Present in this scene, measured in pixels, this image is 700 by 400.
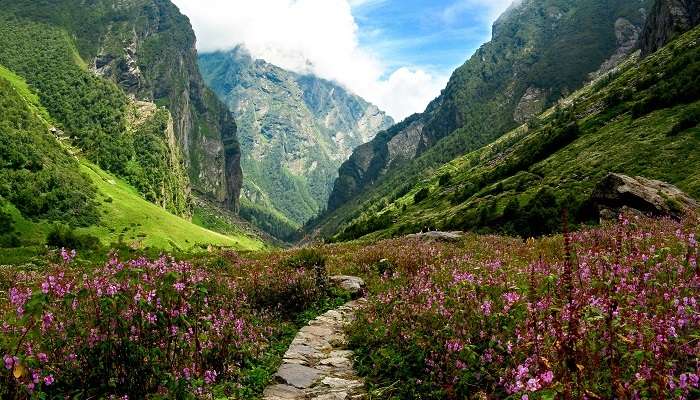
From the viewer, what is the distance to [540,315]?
6176 mm

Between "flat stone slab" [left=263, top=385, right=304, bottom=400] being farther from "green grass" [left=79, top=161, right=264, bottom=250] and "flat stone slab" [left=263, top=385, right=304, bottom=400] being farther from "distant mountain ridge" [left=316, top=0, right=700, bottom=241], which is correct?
"green grass" [left=79, top=161, right=264, bottom=250]

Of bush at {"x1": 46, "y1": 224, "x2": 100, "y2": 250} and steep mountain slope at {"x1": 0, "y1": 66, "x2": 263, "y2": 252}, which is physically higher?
steep mountain slope at {"x1": 0, "y1": 66, "x2": 263, "y2": 252}

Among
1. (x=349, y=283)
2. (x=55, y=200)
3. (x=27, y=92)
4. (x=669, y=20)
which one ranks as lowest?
(x=349, y=283)

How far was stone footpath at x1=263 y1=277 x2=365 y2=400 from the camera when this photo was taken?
26.6 ft

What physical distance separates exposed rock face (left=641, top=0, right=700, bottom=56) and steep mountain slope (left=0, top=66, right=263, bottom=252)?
15542 centimetres

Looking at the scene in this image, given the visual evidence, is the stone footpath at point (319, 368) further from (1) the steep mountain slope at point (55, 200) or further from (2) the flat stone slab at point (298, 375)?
(1) the steep mountain slope at point (55, 200)

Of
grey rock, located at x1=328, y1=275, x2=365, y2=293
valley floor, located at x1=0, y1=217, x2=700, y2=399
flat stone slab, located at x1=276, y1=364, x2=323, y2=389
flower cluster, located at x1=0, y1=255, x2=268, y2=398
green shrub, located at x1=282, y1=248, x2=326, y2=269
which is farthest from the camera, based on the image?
green shrub, located at x1=282, y1=248, x2=326, y2=269

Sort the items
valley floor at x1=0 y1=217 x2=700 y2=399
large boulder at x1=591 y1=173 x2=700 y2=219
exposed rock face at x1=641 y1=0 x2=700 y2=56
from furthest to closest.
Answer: exposed rock face at x1=641 y1=0 x2=700 y2=56, large boulder at x1=591 y1=173 x2=700 y2=219, valley floor at x1=0 y1=217 x2=700 y2=399

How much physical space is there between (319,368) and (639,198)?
24679mm

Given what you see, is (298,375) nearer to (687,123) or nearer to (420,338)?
(420,338)

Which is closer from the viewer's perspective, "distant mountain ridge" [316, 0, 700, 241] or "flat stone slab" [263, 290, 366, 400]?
"flat stone slab" [263, 290, 366, 400]

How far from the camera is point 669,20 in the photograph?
483 feet

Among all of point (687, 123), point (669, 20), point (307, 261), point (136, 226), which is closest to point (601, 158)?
point (687, 123)

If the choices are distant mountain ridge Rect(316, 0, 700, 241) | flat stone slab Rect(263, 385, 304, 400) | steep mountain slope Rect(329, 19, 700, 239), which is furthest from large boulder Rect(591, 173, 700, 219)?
flat stone slab Rect(263, 385, 304, 400)
